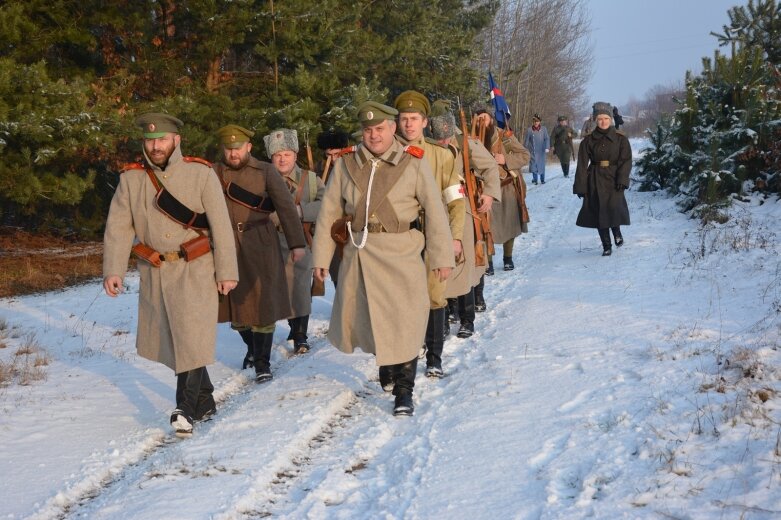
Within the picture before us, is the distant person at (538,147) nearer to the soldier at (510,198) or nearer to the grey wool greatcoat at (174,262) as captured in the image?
the soldier at (510,198)

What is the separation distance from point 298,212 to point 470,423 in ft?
10.3

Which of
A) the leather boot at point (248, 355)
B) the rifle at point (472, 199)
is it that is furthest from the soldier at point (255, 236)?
the rifle at point (472, 199)

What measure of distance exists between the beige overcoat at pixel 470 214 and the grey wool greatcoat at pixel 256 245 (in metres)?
1.36

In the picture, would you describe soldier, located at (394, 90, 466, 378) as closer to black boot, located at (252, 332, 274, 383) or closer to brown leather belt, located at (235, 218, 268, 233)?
black boot, located at (252, 332, 274, 383)

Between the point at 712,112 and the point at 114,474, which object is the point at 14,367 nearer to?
the point at 114,474

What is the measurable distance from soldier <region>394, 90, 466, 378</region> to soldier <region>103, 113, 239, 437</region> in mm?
1540

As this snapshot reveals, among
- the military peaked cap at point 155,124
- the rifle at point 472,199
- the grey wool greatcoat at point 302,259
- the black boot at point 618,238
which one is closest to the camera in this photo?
the military peaked cap at point 155,124

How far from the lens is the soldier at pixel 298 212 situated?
727cm

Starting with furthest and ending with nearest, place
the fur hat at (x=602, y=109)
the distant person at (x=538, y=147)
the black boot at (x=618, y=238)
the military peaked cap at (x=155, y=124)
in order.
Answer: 1. the distant person at (x=538, y=147)
2. the black boot at (x=618, y=238)
3. the fur hat at (x=602, y=109)
4. the military peaked cap at (x=155, y=124)

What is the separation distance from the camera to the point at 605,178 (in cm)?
1050

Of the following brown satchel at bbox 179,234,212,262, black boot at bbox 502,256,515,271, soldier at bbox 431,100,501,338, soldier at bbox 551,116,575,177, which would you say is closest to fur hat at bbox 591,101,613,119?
black boot at bbox 502,256,515,271

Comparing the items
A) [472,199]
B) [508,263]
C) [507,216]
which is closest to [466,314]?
[472,199]

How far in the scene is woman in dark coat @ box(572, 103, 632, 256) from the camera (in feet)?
34.0

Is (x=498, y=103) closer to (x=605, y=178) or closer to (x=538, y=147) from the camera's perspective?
(x=605, y=178)
